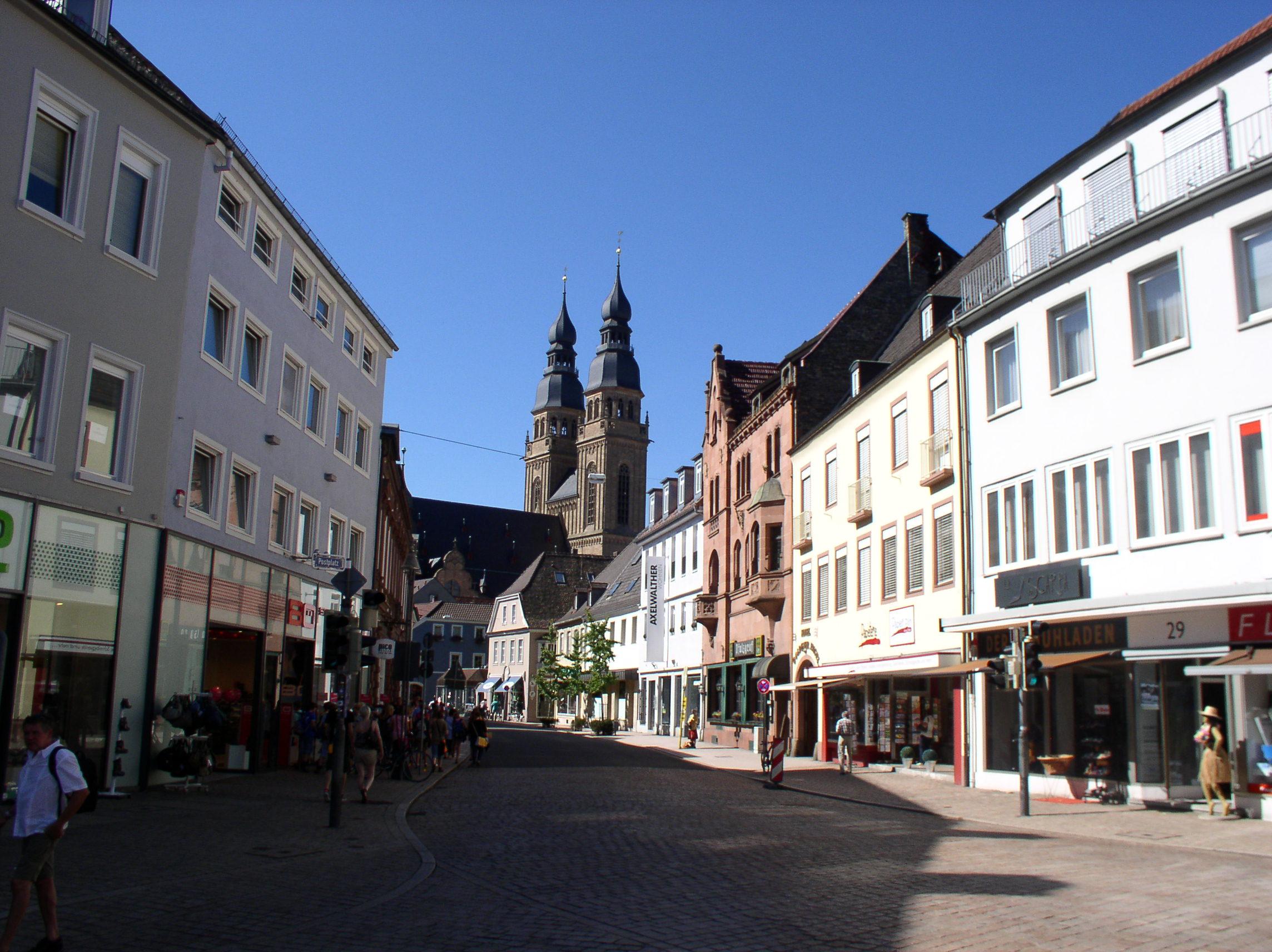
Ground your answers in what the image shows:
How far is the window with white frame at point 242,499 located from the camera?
22.8 m

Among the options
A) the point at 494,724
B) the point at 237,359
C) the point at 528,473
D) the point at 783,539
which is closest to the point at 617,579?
the point at 494,724

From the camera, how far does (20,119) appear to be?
15977 millimetres

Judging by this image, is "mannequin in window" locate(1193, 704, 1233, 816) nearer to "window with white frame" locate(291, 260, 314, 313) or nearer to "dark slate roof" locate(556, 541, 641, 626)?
"window with white frame" locate(291, 260, 314, 313)

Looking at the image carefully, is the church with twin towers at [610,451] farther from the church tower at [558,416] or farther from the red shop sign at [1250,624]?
the red shop sign at [1250,624]

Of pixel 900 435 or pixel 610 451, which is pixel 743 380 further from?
pixel 610 451

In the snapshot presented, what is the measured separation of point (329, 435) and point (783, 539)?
57.0 ft

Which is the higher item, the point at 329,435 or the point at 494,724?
the point at 329,435

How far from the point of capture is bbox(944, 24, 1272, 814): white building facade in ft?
59.3

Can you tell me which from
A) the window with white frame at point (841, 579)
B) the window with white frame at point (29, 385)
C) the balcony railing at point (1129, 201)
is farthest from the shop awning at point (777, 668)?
the window with white frame at point (29, 385)

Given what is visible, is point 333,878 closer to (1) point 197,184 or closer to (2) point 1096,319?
(1) point 197,184

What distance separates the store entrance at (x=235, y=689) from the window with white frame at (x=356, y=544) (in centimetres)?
831

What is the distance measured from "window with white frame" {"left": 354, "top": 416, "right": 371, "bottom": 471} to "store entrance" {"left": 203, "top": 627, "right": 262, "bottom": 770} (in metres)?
9.53

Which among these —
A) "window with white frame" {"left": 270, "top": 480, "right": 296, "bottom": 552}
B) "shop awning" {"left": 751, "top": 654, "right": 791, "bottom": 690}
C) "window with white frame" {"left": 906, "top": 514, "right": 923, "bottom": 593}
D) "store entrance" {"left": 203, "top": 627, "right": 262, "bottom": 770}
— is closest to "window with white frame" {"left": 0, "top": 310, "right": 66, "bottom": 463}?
"store entrance" {"left": 203, "top": 627, "right": 262, "bottom": 770}

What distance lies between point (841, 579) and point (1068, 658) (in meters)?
14.0
